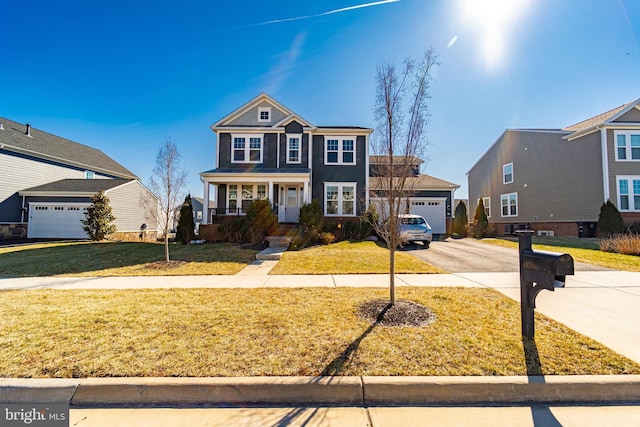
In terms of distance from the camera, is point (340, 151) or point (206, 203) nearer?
point (206, 203)

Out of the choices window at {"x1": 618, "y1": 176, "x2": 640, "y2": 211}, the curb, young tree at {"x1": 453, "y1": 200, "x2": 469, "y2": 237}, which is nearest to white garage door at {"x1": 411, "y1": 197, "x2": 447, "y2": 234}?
young tree at {"x1": 453, "y1": 200, "x2": 469, "y2": 237}

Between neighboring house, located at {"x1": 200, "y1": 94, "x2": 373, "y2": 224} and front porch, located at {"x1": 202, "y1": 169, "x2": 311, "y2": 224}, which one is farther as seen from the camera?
neighboring house, located at {"x1": 200, "y1": 94, "x2": 373, "y2": 224}

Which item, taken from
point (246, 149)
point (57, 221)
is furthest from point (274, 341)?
point (57, 221)

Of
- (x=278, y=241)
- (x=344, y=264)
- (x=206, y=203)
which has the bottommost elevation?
(x=344, y=264)

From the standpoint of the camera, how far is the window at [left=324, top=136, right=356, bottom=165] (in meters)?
17.9

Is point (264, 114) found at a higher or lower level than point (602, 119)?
higher

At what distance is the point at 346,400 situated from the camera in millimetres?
2516

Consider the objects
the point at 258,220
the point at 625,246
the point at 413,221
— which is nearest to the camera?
the point at 625,246

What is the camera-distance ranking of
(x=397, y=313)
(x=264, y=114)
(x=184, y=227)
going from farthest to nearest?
1. (x=264, y=114)
2. (x=184, y=227)
3. (x=397, y=313)

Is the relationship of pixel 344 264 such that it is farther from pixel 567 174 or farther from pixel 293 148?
pixel 567 174

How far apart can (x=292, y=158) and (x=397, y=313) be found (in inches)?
577

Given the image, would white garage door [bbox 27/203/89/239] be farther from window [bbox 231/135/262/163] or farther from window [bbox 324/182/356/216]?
window [bbox 324/182/356/216]

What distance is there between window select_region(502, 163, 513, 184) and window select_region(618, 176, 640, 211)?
6.92m

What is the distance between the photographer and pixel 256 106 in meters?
18.2
